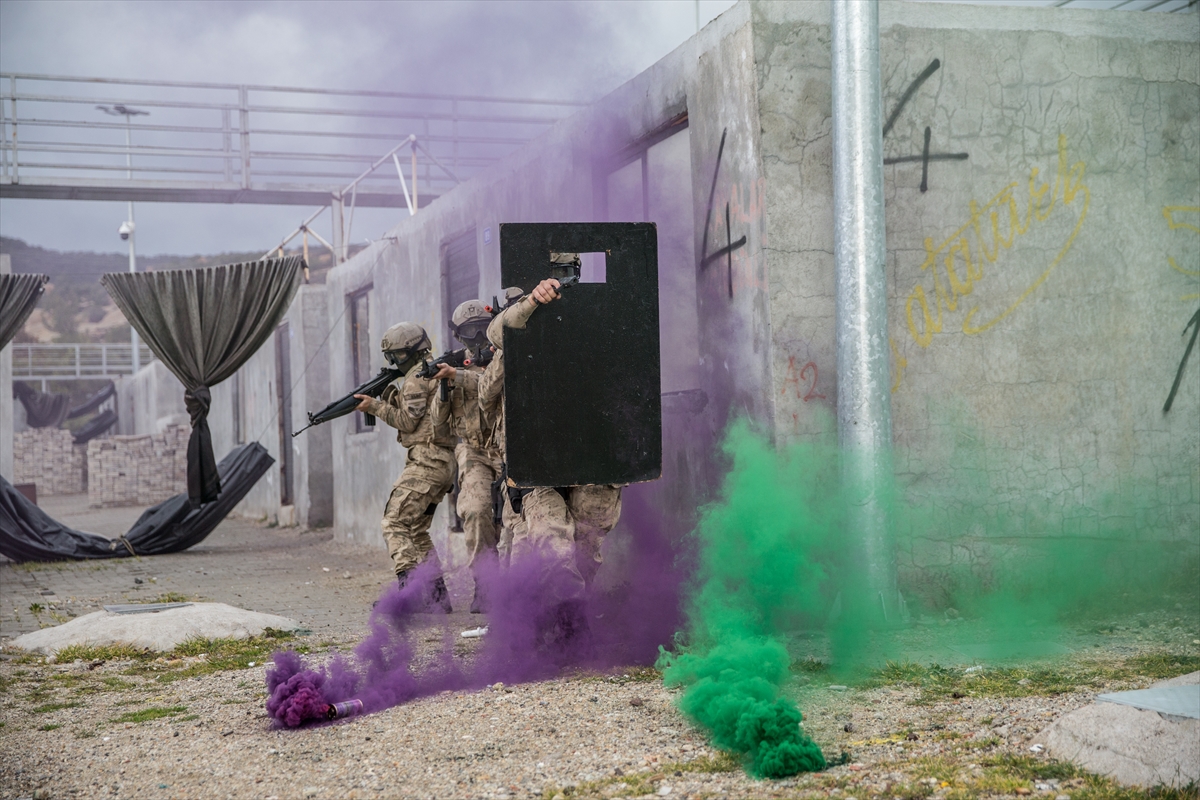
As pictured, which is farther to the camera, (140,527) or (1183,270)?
(140,527)

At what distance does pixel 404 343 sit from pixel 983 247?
3509 millimetres

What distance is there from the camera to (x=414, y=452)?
715 cm

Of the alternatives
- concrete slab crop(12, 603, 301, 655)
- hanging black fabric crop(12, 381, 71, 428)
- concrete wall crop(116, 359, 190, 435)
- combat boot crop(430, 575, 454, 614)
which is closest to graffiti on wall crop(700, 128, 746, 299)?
combat boot crop(430, 575, 454, 614)

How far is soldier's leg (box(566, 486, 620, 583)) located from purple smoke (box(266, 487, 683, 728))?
16cm

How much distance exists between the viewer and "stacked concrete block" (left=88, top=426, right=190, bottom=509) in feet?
69.2

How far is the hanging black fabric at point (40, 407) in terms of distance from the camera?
108ft

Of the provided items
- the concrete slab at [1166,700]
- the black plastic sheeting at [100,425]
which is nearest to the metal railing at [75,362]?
the black plastic sheeting at [100,425]

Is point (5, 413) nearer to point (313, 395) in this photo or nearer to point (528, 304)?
point (313, 395)

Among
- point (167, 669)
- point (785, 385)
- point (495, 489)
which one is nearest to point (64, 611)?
point (167, 669)

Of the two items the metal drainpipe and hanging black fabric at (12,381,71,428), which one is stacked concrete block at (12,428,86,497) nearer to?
hanging black fabric at (12,381,71,428)

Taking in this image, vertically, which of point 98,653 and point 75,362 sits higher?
point 75,362

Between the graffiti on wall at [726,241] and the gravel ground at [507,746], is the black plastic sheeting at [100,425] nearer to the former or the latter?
the graffiti on wall at [726,241]

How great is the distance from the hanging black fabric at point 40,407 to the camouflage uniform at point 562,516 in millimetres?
31291

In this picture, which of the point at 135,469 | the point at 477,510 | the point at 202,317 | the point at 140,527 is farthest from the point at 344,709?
the point at 135,469
